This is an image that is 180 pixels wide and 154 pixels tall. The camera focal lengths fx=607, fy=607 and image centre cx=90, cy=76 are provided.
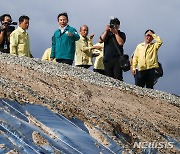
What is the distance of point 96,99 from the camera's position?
8836 mm

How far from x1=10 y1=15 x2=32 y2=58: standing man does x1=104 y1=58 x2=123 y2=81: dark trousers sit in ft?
5.07

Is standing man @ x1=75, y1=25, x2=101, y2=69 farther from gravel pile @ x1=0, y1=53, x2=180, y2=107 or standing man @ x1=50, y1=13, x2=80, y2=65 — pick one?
standing man @ x1=50, y1=13, x2=80, y2=65

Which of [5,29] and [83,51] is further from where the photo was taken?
[83,51]

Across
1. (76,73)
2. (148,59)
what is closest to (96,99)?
(76,73)

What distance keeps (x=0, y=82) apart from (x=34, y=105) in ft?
2.99

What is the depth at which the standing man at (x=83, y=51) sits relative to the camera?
1226 cm

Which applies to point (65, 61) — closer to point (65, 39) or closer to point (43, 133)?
point (65, 39)

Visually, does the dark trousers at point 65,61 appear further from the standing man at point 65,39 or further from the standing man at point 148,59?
Result: the standing man at point 148,59

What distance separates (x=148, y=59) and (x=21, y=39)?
2.42 meters

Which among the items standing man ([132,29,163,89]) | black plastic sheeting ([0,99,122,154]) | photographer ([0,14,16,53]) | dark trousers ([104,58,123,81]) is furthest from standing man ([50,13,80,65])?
black plastic sheeting ([0,99,122,154])

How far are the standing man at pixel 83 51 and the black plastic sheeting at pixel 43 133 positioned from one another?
5.55 meters

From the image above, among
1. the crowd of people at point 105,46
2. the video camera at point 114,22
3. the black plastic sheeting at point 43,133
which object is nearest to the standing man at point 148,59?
the crowd of people at point 105,46

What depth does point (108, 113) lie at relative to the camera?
26.1 feet

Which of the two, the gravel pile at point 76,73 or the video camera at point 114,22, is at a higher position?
the video camera at point 114,22
